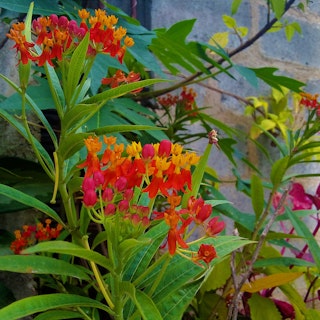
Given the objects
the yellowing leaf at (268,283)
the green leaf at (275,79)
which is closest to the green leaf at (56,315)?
the yellowing leaf at (268,283)

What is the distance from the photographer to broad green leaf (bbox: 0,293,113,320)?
513 mm

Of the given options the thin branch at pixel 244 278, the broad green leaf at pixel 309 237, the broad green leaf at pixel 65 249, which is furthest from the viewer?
the broad green leaf at pixel 309 237

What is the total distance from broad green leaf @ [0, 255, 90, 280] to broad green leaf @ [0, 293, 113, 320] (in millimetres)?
28

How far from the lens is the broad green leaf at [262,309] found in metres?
1.04

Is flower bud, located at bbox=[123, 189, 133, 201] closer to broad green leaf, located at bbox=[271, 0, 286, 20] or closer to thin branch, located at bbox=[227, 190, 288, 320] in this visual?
A: thin branch, located at bbox=[227, 190, 288, 320]

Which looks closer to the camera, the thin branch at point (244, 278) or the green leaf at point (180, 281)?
the green leaf at point (180, 281)

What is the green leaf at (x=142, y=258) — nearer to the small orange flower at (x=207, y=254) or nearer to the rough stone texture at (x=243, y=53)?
the small orange flower at (x=207, y=254)

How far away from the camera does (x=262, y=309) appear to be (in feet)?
3.45

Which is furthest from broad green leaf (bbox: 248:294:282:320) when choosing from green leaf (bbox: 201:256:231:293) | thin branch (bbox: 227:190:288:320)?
thin branch (bbox: 227:190:288:320)

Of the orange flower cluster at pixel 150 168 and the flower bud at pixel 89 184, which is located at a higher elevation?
the orange flower cluster at pixel 150 168

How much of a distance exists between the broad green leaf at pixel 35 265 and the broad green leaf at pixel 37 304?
28mm

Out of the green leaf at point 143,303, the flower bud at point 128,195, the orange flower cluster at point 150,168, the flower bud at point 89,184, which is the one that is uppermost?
the orange flower cluster at point 150,168

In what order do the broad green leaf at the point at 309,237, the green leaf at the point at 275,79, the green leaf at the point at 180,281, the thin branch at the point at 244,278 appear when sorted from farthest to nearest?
the green leaf at the point at 275,79 → the broad green leaf at the point at 309,237 → the thin branch at the point at 244,278 → the green leaf at the point at 180,281

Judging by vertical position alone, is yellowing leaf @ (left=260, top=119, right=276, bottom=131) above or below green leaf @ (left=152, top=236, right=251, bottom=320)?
above
